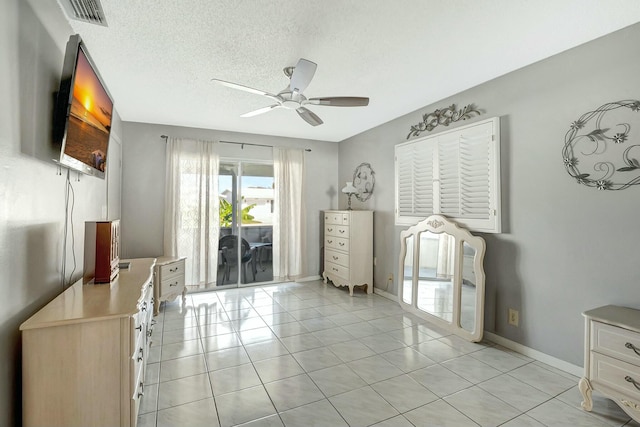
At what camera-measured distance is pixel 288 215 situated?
496cm

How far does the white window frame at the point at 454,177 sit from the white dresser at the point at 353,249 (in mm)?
590

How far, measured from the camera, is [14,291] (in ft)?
4.44

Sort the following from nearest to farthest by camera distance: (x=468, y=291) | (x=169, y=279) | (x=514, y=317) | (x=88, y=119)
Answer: (x=88, y=119) < (x=514, y=317) < (x=468, y=291) < (x=169, y=279)

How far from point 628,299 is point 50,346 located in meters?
3.36

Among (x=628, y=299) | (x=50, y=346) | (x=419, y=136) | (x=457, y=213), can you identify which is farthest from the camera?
(x=419, y=136)

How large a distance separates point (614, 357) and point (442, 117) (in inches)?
100

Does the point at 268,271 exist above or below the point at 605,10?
below

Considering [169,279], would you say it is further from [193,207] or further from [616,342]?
[616,342]

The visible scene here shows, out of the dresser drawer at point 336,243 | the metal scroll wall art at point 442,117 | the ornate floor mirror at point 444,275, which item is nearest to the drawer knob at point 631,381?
the ornate floor mirror at point 444,275

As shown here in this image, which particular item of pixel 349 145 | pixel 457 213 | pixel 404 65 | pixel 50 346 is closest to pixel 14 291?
pixel 50 346

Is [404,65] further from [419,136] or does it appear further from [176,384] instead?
[176,384]

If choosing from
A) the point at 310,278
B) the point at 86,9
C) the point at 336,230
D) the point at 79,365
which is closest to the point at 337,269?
the point at 336,230

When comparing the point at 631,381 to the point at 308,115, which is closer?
the point at 631,381

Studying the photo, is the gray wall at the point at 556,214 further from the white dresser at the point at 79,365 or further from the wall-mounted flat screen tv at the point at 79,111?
the wall-mounted flat screen tv at the point at 79,111
